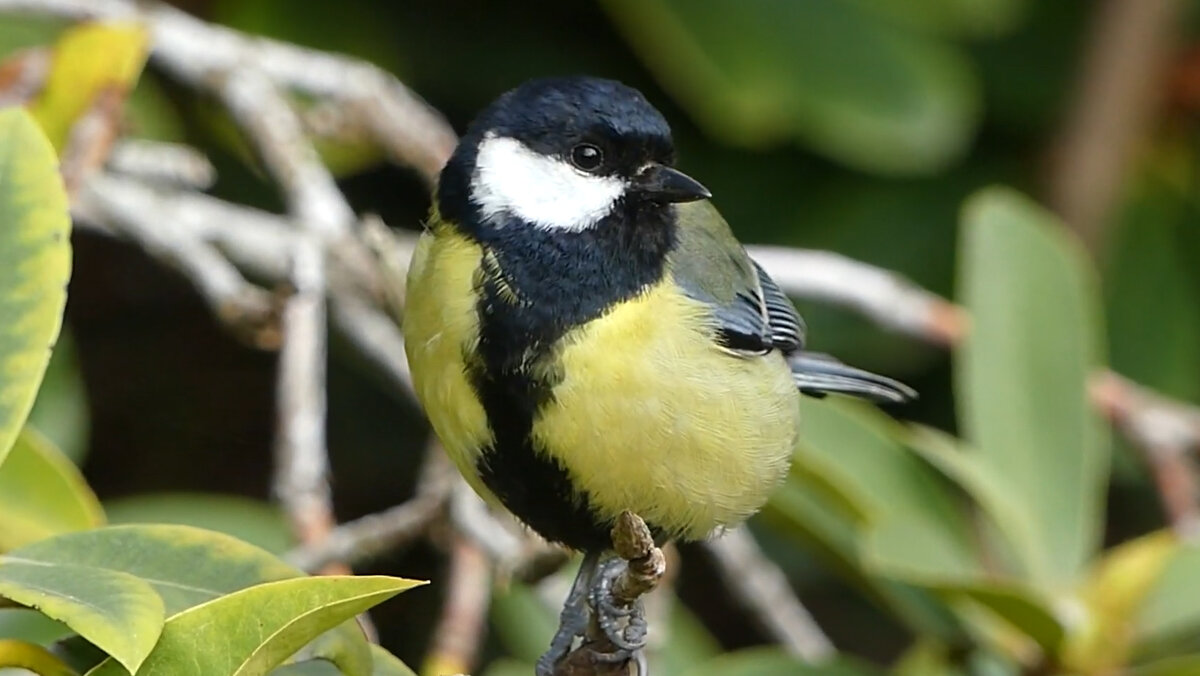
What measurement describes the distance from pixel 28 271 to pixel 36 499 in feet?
1.02

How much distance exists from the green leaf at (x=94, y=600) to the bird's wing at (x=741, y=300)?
598 millimetres

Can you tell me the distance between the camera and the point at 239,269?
1.89m

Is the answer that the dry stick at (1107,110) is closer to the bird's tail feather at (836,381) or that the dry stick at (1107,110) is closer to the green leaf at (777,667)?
the bird's tail feather at (836,381)

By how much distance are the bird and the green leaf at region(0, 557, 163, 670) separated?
0.38 metres

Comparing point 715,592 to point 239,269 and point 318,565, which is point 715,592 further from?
point 318,565

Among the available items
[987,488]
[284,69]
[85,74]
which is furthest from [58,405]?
[987,488]

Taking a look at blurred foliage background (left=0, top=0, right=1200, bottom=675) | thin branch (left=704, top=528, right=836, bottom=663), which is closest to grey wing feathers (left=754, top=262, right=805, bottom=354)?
thin branch (left=704, top=528, right=836, bottom=663)

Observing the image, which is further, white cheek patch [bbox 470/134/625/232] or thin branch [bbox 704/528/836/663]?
thin branch [bbox 704/528/836/663]

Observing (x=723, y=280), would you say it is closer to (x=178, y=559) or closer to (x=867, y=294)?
(x=867, y=294)

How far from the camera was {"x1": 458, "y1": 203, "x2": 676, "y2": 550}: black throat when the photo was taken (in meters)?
1.27

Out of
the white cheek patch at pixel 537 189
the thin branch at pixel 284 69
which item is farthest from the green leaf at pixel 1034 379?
the thin branch at pixel 284 69

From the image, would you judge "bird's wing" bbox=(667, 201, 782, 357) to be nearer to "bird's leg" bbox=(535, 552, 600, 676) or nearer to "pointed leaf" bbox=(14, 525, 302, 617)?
"bird's leg" bbox=(535, 552, 600, 676)

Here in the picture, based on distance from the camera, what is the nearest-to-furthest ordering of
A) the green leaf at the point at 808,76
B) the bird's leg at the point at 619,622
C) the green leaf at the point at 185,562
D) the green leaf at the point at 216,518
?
the green leaf at the point at 185,562
the bird's leg at the point at 619,622
the green leaf at the point at 216,518
the green leaf at the point at 808,76

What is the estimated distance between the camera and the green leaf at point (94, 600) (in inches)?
35.2
